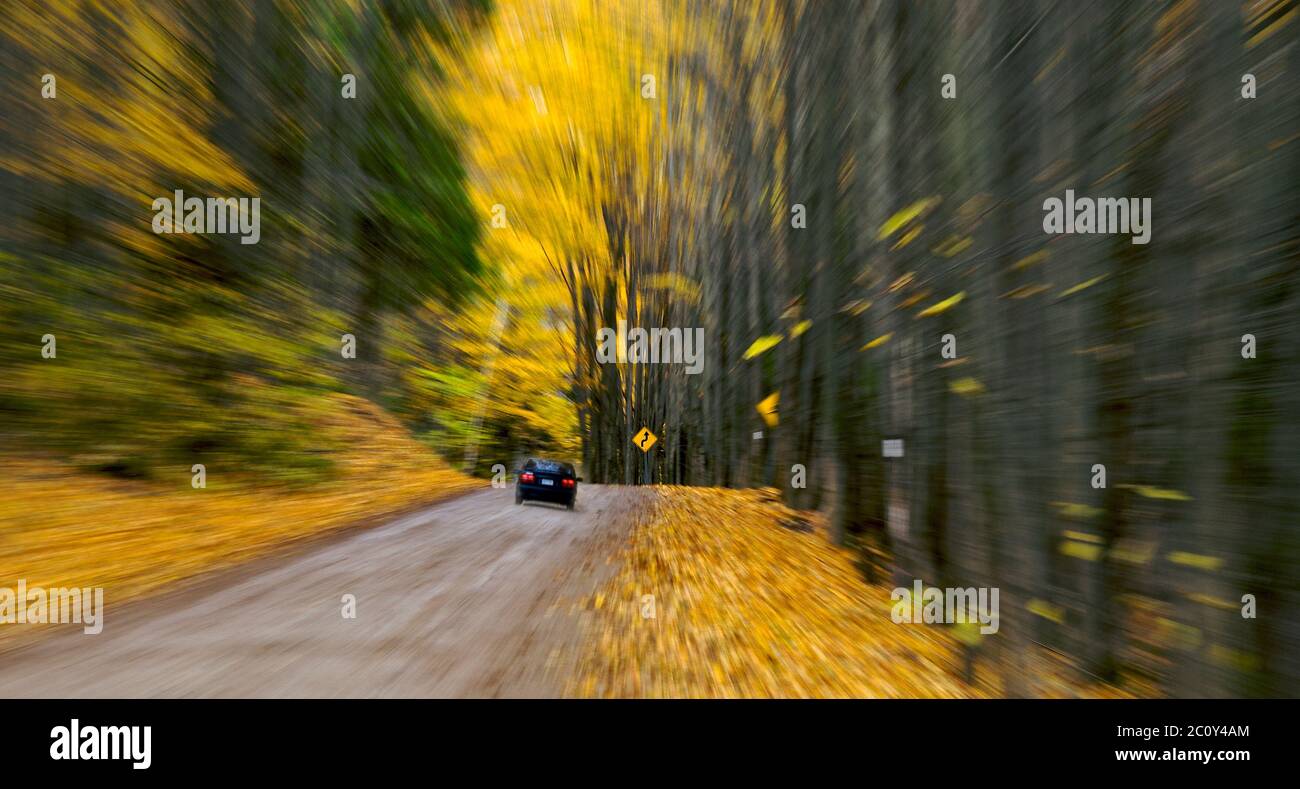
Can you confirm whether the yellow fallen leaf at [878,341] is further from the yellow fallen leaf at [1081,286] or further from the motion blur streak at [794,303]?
the yellow fallen leaf at [1081,286]

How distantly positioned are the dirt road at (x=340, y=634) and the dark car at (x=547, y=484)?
17.7ft

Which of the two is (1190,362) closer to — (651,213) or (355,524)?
(355,524)

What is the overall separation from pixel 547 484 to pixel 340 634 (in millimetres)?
8921

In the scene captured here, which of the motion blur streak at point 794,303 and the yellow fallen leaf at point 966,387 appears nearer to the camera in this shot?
the motion blur streak at point 794,303

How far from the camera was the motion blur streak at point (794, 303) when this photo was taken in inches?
125

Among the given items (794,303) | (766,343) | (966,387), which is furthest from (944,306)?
(766,343)

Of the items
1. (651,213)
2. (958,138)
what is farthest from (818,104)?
(651,213)

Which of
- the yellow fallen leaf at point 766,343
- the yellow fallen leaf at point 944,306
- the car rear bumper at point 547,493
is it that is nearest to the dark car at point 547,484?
the car rear bumper at point 547,493

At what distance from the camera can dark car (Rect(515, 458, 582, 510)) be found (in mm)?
13344

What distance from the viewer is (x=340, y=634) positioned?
4.45 metres

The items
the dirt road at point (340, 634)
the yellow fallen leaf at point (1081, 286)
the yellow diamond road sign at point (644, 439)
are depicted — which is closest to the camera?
the dirt road at point (340, 634)

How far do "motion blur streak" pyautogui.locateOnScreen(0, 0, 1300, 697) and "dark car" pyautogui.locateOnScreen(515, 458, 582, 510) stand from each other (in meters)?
2.28

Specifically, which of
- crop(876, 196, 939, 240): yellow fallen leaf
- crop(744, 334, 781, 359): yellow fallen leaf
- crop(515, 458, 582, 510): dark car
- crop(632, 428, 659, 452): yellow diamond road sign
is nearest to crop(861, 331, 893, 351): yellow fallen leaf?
crop(876, 196, 939, 240): yellow fallen leaf

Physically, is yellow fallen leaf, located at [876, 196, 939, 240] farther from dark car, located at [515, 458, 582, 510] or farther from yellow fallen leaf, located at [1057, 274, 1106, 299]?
dark car, located at [515, 458, 582, 510]
